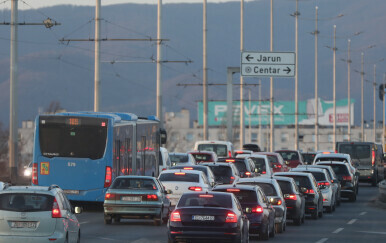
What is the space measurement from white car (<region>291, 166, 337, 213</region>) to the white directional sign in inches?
936

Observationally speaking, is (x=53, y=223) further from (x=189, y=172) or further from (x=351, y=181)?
(x=351, y=181)

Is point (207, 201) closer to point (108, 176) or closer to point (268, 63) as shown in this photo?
point (108, 176)

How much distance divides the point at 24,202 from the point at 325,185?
21.4 meters

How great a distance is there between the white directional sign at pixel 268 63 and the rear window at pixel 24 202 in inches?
1760

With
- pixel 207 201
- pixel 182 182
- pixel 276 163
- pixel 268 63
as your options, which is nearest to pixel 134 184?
pixel 182 182

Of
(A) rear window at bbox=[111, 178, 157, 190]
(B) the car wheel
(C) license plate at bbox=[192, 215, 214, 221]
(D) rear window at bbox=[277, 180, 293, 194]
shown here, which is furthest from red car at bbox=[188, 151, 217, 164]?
(C) license plate at bbox=[192, 215, 214, 221]

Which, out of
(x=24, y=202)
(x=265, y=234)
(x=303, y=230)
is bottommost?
(x=303, y=230)

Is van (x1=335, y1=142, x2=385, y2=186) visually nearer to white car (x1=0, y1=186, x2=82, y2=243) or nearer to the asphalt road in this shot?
the asphalt road

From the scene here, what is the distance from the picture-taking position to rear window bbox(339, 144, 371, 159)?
2564 inches

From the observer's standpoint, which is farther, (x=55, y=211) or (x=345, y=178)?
(x=345, y=178)

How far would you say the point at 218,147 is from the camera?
57344 millimetres

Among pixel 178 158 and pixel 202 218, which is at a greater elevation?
pixel 178 158

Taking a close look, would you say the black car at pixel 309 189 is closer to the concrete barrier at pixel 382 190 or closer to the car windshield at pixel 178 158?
the concrete barrier at pixel 382 190

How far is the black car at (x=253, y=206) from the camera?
985 inches
